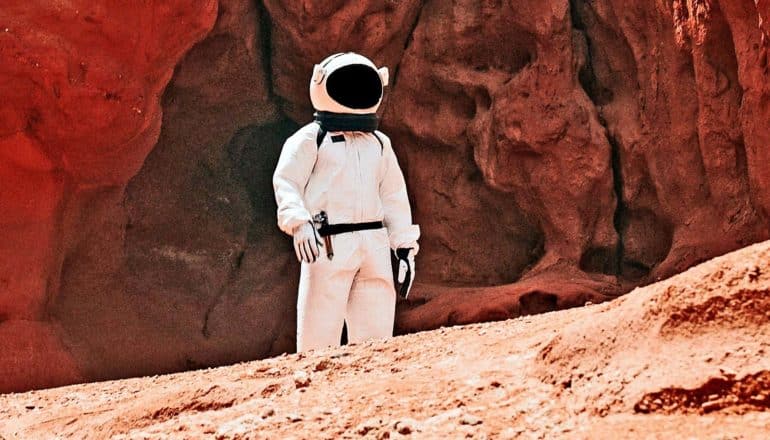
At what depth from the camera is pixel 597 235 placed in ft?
28.5

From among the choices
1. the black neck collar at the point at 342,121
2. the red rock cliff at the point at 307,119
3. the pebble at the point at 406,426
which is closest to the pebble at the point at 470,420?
the pebble at the point at 406,426

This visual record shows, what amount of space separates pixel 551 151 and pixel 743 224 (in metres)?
2.04

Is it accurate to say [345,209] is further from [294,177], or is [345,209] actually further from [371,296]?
[371,296]

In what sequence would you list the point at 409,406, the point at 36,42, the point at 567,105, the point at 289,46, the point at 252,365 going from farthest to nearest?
1. the point at 289,46
2. the point at 567,105
3. the point at 36,42
4. the point at 252,365
5. the point at 409,406

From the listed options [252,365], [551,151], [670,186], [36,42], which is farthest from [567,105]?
[252,365]

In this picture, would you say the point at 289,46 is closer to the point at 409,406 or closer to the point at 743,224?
the point at 743,224

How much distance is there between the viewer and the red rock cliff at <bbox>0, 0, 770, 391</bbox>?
699 centimetres

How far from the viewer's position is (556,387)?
2.60 metres

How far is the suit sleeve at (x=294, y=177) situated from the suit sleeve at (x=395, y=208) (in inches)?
20.2

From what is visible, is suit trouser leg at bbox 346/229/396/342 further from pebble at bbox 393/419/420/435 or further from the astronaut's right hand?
pebble at bbox 393/419/420/435

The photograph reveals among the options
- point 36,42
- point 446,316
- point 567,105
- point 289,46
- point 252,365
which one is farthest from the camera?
point 289,46

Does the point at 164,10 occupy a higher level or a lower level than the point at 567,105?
higher

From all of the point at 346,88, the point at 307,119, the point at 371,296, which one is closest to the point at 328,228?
the point at 371,296

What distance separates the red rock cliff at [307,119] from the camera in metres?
6.99
